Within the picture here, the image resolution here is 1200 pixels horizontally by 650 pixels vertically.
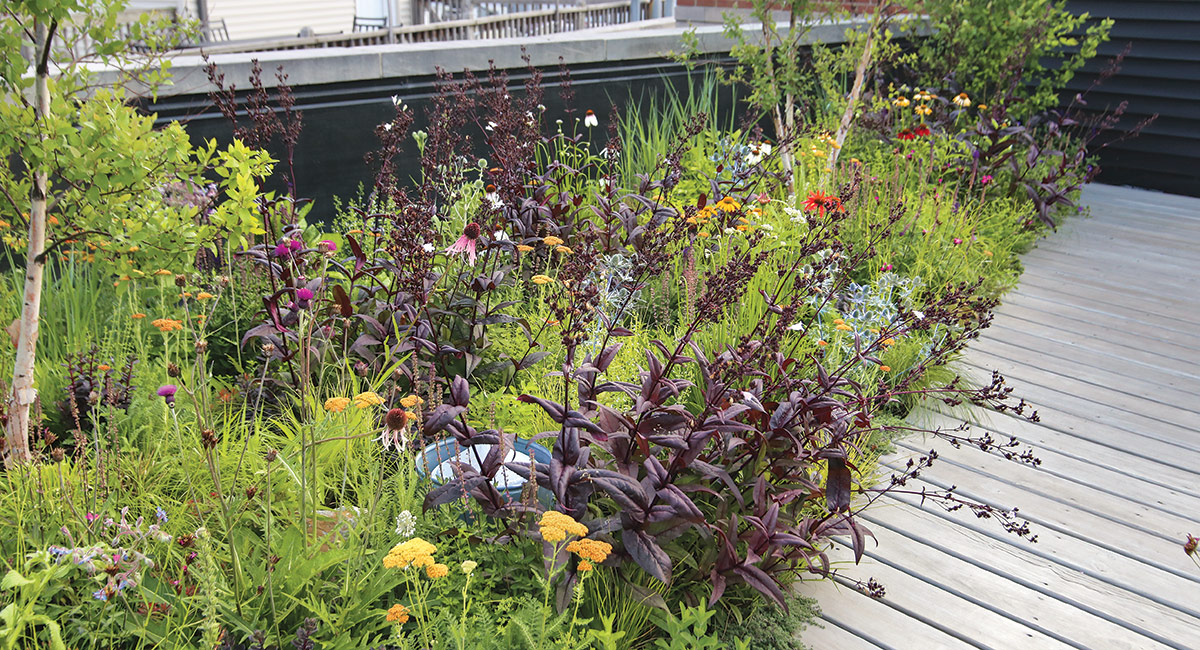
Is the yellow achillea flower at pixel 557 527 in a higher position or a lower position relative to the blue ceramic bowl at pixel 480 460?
higher

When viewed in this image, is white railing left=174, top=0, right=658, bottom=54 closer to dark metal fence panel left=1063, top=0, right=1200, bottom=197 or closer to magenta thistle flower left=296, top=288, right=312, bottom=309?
dark metal fence panel left=1063, top=0, right=1200, bottom=197

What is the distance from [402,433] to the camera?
1.71 meters

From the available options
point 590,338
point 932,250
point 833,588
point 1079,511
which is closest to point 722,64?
point 932,250

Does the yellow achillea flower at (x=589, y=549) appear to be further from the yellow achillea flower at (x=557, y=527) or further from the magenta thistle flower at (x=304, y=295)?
the magenta thistle flower at (x=304, y=295)

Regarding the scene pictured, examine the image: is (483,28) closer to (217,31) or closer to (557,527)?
(217,31)

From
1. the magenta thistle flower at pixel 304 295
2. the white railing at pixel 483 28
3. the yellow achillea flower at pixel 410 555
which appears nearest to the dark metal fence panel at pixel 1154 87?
the white railing at pixel 483 28

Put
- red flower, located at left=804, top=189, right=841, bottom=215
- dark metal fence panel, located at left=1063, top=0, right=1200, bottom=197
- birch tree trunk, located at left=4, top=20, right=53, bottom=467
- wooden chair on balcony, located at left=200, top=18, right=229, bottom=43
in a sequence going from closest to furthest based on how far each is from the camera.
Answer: birch tree trunk, located at left=4, top=20, right=53, bottom=467 → red flower, located at left=804, top=189, right=841, bottom=215 → dark metal fence panel, located at left=1063, top=0, right=1200, bottom=197 → wooden chair on balcony, located at left=200, top=18, right=229, bottom=43

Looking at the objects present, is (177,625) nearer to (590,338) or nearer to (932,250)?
(590,338)

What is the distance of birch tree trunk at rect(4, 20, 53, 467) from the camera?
1.94 metres

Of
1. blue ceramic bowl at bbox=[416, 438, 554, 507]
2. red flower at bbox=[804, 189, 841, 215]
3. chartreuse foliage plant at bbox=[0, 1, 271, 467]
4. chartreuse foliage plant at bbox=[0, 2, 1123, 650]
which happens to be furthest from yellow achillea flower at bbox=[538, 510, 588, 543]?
red flower at bbox=[804, 189, 841, 215]

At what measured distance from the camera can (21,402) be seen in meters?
2.02

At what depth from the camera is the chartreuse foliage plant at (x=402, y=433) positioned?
5.58 ft

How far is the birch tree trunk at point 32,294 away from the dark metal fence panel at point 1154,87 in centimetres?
674

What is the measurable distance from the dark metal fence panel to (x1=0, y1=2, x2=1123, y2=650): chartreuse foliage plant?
14.9 ft
